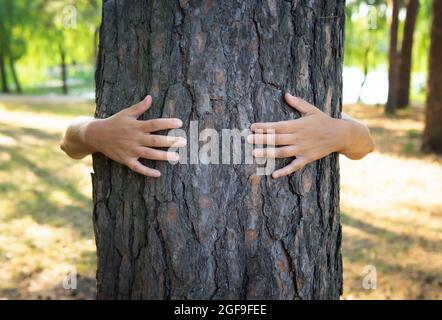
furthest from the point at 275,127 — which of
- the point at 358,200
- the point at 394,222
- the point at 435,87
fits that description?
the point at 435,87

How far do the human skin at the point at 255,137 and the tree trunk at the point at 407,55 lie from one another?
12.4m

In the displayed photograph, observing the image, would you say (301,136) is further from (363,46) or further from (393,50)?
(363,46)

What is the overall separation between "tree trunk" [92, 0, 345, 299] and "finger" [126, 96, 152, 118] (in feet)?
0.09

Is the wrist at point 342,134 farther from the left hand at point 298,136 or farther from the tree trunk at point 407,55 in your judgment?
the tree trunk at point 407,55

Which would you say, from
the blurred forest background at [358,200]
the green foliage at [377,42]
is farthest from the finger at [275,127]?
the green foliage at [377,42]

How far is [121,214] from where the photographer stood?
1.91 meters

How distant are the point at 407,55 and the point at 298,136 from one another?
13.7 meters

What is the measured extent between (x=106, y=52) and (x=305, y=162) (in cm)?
84

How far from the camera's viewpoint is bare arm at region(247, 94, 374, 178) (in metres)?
1.75

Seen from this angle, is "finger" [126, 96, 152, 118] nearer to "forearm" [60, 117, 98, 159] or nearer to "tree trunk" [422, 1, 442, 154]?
"forearm" [60, 117, 98, 159]

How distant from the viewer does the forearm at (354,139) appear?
1.92 m

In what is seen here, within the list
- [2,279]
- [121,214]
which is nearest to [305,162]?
[121,214]

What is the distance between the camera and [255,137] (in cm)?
174

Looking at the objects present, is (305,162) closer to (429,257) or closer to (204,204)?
(204,204)
